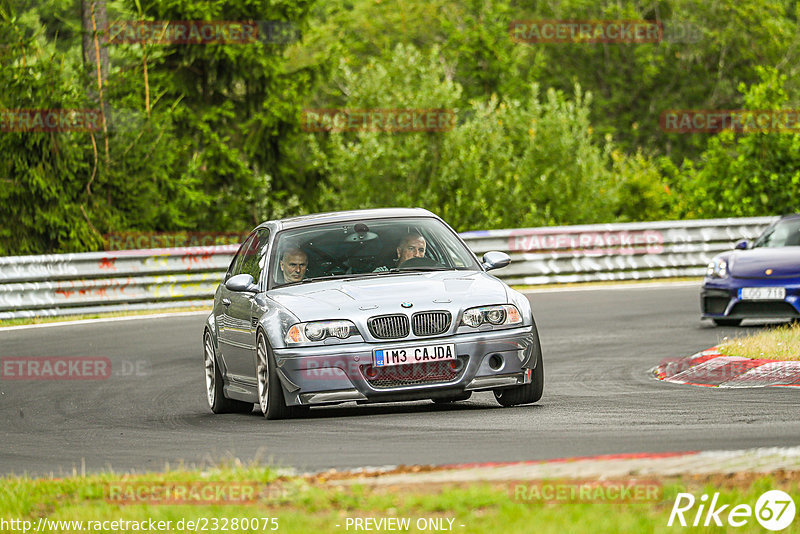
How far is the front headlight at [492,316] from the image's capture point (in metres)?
9.93

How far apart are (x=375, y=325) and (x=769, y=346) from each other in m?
4.50

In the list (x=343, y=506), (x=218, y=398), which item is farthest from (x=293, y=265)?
(x=343, y=506)

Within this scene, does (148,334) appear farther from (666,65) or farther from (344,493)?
(666,65)

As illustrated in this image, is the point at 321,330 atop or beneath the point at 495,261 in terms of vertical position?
beneath

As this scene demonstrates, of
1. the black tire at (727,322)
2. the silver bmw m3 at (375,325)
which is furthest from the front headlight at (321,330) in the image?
the black tire at (727,322)

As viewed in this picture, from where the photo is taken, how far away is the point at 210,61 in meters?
37.5

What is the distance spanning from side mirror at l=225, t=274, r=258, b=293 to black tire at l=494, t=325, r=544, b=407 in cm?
203

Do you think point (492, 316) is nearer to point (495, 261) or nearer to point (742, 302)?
point (495, 261)

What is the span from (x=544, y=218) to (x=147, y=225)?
11286 millimetres

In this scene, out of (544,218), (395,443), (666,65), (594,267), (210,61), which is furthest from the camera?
(666,65)

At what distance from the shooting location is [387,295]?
998 cm

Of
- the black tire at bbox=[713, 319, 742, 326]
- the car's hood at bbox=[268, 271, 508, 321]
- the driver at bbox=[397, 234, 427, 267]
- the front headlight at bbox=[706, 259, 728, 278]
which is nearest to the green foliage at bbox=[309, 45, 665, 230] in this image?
the black tire at bbox=[713, 319, 742, 326]

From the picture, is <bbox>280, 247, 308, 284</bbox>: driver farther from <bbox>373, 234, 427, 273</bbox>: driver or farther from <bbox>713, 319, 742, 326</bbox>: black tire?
<bbox>713, 319, 742, 326</bbox>: black tire

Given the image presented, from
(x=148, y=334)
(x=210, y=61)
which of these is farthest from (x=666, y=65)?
(x=148, y=334)
